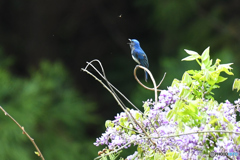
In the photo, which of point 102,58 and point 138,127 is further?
point 102,58

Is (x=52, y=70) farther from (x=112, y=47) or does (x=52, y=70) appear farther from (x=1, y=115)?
(x=112, y=47)

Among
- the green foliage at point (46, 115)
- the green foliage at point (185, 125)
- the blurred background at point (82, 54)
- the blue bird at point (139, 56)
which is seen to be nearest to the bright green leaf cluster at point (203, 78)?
the green foliage at point (185, 125)

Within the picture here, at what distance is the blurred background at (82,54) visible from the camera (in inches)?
187

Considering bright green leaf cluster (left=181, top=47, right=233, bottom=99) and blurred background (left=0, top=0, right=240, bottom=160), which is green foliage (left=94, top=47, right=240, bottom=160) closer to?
bright green leaf cluster (left=181, top=47, right=233, bottom=99)

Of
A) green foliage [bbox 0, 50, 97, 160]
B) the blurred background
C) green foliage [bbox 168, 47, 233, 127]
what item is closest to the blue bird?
green foliage [bbox 168, 47, 233, 127]

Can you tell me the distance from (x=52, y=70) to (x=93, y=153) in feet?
2.77

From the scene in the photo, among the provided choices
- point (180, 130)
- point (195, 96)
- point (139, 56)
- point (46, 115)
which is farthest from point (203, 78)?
point (46, 115)

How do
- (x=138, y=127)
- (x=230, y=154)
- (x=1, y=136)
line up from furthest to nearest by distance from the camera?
(x=1, y=136) < (x=138, y=127) < (x=230, y=154)

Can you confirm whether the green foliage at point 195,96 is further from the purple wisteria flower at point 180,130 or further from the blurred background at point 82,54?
the blurred background at point 82,54

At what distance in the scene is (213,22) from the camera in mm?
5387

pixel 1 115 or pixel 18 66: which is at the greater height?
pixel 18 66

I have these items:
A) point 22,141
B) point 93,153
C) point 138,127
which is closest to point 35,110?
point 22,141

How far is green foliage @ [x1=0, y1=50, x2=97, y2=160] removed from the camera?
455 centimetres

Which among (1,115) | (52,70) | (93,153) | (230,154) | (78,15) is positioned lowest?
(230,154)
